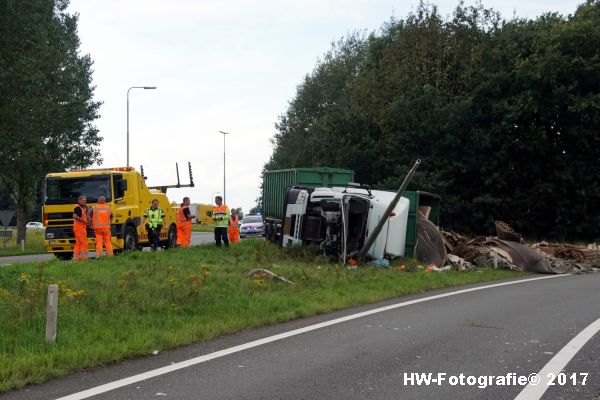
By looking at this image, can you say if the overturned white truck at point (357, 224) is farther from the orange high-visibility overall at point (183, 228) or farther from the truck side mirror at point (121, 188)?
the truck side mirror at point (121, 188)

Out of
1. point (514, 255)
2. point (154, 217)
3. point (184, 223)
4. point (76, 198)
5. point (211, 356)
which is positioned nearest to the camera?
point (211, 356)

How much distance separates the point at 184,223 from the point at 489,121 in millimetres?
15621

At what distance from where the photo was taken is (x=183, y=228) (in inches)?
838

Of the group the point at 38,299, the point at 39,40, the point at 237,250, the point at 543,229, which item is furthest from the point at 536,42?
the point at 38,299

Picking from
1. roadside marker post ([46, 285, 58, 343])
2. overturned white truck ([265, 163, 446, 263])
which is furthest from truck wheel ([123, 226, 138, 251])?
roadside marker post ([46, 285, 58, 343])

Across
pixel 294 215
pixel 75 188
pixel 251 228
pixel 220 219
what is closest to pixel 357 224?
pixel 294 215

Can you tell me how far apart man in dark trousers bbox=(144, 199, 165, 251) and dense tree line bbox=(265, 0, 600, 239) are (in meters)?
13.5

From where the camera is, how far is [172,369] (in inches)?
246

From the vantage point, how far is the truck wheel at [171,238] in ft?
74.3

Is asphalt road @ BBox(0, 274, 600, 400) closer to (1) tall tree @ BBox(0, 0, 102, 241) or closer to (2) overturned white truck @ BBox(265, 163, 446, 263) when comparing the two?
(2) overturned white truck @ BBox(265, 163, 446, 263)

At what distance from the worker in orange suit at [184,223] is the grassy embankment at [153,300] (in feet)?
14.2

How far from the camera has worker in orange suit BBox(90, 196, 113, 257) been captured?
1617 centimetres

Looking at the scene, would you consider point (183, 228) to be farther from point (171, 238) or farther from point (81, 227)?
point (81, 227)

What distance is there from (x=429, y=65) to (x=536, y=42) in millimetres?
4835
